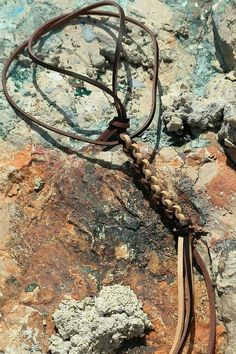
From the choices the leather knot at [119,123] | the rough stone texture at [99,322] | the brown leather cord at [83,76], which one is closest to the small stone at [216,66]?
the brown leather cord at [83,76]

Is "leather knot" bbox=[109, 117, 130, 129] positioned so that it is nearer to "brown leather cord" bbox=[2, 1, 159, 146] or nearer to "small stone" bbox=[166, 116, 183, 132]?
"brown leather cord" bbox=[2, 1, 159, 146]

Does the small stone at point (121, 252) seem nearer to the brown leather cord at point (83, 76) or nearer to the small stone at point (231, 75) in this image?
the brown leather cord at point (83, 76)

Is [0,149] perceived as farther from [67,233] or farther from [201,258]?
[201,258]

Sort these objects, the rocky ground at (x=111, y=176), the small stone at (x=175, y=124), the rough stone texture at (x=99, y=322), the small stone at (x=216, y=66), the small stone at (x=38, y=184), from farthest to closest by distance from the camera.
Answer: the small stone at (x=216, y=66)
the small stone at (x=175, y=124)
the small stone at (x=38, y=184)
the rocky ground at (x=111, y=176)
the rough stone texture at (x=99, y=322)

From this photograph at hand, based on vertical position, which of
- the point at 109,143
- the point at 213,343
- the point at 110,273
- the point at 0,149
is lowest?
the point at 213,343

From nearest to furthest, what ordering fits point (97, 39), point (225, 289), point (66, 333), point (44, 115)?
point (66, 333)
point (225, 289)
point (44, 115)
point (97, 39)

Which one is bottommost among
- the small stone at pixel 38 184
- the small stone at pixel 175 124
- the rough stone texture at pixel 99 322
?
the rough stone texture at pixel 99 322

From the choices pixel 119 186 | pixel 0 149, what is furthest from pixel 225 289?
pixel 0 149

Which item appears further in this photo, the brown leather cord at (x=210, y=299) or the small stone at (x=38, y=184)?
the small stone at (x=38, y=184)
